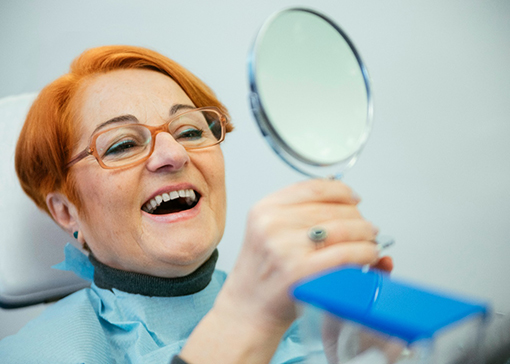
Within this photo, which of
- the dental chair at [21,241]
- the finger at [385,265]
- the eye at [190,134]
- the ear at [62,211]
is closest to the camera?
the finger at [385,265]

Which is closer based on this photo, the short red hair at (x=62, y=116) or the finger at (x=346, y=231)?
the finger at (x=346, y=231)

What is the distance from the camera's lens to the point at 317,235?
0.61 m

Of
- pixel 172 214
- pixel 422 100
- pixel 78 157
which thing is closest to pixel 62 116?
pixel 78 157

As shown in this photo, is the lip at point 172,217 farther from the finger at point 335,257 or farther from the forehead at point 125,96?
the finger at point 335,257

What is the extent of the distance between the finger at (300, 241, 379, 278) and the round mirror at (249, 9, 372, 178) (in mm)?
134

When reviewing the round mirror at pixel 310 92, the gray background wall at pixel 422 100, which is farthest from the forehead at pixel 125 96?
the gray background wall at pixel 422 100

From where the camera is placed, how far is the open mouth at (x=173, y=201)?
3.60ft

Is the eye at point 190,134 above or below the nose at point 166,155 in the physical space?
above

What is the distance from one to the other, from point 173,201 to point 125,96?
29 centimetres

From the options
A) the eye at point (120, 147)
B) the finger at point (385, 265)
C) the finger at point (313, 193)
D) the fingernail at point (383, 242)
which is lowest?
the finger at point (385, 265)

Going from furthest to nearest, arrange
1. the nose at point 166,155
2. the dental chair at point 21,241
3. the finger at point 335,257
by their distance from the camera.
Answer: the dental chair at point 21,241 → the nose at point 166,155 → the finger at point 335,257

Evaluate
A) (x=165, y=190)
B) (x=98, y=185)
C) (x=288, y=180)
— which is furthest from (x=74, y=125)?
(x=288, y=180)

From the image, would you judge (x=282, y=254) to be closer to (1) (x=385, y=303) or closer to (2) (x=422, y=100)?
(1) (x=385, y=303)

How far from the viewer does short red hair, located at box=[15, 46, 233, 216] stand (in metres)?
1.19
